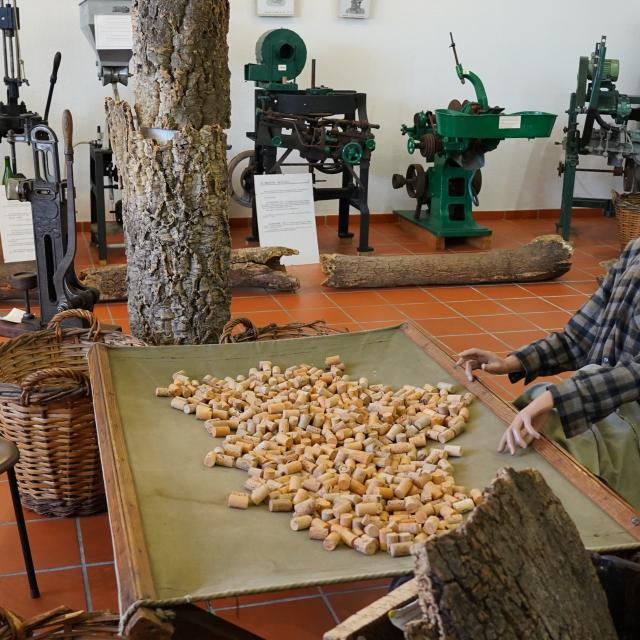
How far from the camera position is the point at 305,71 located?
714 centimetres

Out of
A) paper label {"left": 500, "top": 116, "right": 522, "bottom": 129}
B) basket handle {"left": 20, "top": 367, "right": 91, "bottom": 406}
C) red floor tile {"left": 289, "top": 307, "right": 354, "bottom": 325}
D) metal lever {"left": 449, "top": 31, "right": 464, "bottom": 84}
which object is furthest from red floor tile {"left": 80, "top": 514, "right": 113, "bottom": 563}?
metal lever {"left": 449, "top": 31, "right": 464, "bottom": 84}

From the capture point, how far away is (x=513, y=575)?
133 centimetres

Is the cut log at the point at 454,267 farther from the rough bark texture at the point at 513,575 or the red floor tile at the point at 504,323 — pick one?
the rough bark texture at the point at 513,575

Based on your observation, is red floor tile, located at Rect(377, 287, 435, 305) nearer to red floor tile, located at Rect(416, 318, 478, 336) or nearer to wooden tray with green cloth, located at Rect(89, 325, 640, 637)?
red floor tile, located at Rect(416, 318, 478, 336)

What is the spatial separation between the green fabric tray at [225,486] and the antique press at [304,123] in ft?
11.3

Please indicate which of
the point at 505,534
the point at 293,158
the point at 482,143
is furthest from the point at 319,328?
the point at 293,158

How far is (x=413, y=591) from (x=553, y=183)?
718 cm

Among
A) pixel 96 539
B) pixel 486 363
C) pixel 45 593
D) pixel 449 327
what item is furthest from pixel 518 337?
pixel 45 593

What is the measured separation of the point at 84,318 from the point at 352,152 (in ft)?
11.3

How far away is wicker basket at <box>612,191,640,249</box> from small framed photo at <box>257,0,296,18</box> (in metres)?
2.87

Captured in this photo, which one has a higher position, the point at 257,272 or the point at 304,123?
the point at 304,123

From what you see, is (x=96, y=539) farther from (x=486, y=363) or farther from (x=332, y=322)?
(x=332, y=322)

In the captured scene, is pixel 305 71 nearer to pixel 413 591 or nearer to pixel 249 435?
pixel 249 435

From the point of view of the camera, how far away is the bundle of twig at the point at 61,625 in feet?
5.95
